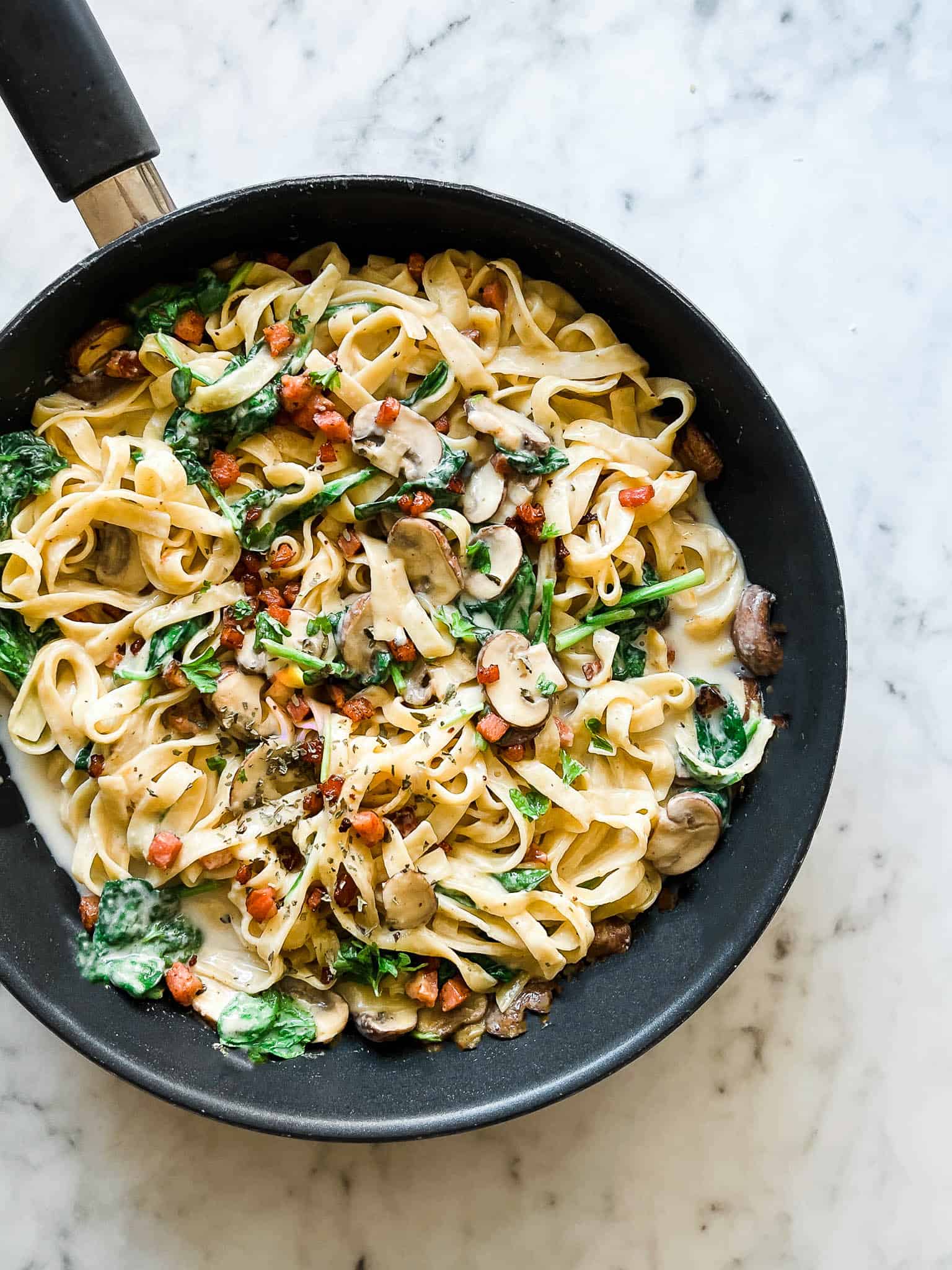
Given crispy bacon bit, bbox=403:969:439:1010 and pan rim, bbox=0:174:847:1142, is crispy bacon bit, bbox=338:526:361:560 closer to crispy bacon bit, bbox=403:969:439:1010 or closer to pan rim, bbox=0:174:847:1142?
pan rim, bbox=0:174:847:1142

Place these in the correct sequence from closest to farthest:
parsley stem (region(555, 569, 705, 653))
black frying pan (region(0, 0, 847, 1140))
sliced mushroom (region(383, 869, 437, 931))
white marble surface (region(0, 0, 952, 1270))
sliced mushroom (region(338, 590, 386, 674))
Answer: black frying pan (region(0, 0, 847, 1140)) → sliced mushroom (region(383, 869, 437, 931)) → sliced mushroom (region(338, 590, 386, 674)) → parsley stem (region(555, 569, 705, 653)) → white marble surface (region(0, 0, 952, 1270))

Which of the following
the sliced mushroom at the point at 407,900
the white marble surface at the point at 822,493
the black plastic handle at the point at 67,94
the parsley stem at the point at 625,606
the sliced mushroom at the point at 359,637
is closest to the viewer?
the black plastic handle at the point at 67,94

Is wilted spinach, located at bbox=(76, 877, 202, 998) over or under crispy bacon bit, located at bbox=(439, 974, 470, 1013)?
over

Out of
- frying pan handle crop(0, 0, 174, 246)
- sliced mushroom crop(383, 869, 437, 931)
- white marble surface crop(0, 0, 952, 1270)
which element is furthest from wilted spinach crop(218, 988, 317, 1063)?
frying pan handle crop(0, 0, 174, 246)

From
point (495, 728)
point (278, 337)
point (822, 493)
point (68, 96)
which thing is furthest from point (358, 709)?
point (68, 96)

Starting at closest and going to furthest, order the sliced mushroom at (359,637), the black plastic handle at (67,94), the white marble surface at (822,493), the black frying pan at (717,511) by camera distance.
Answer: the black plastic handle at (67,94) < the black frying pan at (717,511) < the sliced mushroom at (359,637) < the white marble surface at (822,493)

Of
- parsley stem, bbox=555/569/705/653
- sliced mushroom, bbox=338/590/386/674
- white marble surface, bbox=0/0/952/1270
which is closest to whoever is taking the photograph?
sliced mushroom, bbox=338/590/386/674

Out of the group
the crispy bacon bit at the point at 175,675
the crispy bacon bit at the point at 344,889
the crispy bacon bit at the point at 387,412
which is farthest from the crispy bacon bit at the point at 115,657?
the crispy bacon bit at the point at 387,412

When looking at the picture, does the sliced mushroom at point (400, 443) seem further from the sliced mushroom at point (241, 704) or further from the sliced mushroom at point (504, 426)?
the sliced mushroom at point (241, 704)
